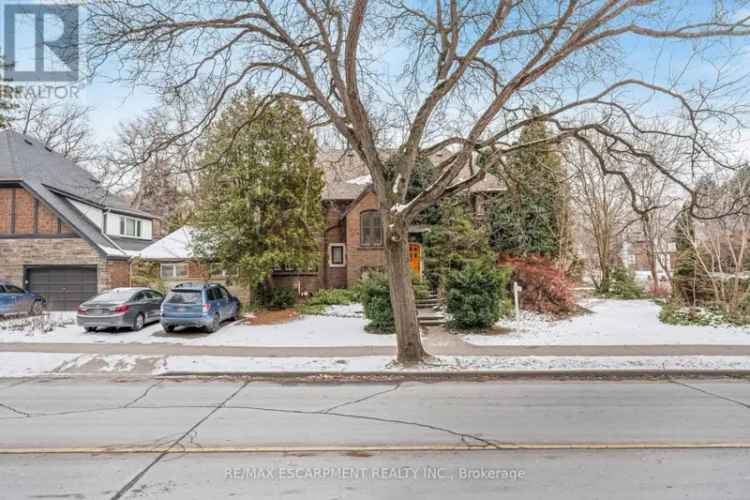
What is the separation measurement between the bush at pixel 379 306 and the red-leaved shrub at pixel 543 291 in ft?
19.9

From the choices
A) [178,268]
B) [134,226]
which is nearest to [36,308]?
[178,268]

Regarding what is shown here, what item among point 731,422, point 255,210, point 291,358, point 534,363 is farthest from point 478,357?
point 255,210

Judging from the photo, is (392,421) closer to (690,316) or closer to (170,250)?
(690,316)

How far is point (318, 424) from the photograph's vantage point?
6578 mm

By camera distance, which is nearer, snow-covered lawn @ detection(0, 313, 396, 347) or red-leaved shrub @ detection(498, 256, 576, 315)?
snow-covered lawn @ detection(0, 313, 396, 347)

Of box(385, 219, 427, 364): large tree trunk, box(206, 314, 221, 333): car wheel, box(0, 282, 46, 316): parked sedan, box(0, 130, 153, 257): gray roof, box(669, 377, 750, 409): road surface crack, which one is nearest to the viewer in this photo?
box(669, 377, 750, 409): road surface crack

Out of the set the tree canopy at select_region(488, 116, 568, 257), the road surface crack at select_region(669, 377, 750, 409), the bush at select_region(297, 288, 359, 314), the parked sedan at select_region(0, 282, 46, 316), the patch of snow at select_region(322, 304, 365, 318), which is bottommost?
the road surface crack at select_region(669, 377, 750, 409)

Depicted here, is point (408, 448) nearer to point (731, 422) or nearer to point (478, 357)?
point (731, 422)

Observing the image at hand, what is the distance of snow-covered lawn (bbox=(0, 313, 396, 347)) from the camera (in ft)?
46.1

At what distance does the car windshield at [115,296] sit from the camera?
1593cm

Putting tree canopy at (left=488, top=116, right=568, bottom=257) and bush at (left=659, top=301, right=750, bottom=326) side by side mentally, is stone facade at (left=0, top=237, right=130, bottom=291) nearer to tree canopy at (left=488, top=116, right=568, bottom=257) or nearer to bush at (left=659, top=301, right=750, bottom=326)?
tree canopy at (left=488, top=116, right=568, bottom=257)

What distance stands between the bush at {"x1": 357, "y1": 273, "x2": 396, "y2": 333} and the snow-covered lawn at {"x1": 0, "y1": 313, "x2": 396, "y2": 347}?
1.74ft

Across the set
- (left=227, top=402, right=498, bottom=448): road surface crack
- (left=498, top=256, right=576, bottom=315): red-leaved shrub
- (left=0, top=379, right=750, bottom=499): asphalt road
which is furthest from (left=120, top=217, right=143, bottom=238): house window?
(left=227, top=402, right=498, bottom=448): road surface crack

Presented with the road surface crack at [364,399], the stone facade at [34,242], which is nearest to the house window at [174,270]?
the stone facade at [34,242]
